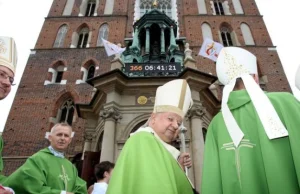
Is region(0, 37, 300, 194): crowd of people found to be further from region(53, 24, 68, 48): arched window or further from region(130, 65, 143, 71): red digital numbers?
region(53, 24, 68, 48): arched window

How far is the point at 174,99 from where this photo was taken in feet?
8.84

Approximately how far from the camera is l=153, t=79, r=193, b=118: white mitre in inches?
102

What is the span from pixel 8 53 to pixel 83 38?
1674cm

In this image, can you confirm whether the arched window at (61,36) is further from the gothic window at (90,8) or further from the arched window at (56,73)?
the gothic window at (90,8)

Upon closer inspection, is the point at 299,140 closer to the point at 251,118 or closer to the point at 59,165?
the point at 251,118

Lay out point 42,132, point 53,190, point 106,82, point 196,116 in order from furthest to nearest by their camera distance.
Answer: point 42,132
point 106,82
point 196,116
point 53,190

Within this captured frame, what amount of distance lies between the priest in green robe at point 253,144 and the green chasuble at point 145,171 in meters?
0.43

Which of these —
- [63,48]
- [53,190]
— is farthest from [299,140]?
[63,48]

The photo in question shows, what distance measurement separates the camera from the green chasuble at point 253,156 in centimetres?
198

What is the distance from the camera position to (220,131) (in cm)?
252

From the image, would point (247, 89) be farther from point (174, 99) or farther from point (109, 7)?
point (109, 7)

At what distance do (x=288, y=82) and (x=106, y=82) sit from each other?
11839mm

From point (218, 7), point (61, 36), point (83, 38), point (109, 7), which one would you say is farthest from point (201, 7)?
point (61, 36)

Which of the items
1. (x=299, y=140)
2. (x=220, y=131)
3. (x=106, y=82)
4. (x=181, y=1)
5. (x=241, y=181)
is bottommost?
(x=241, y=181)
